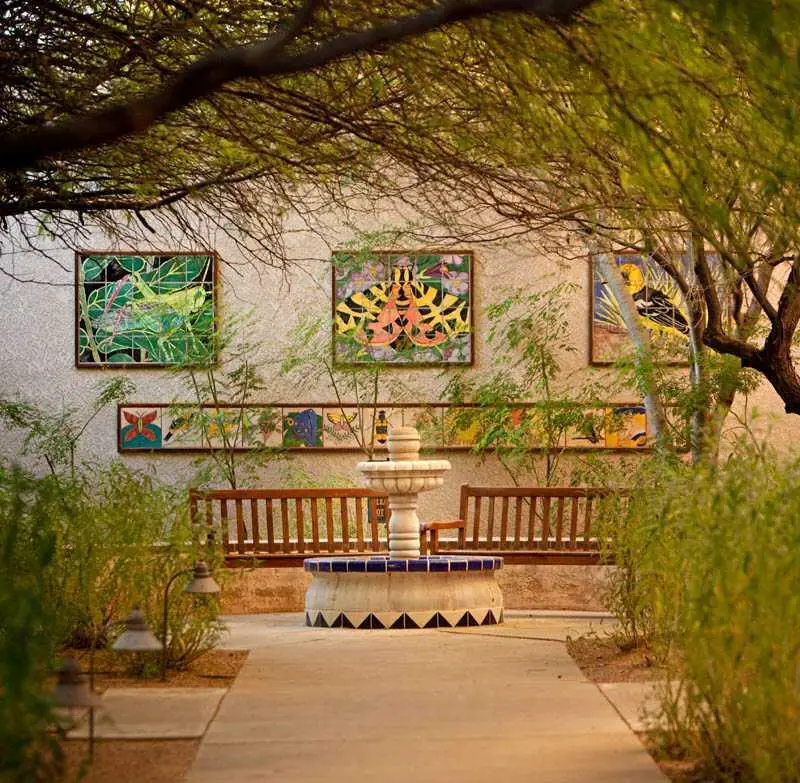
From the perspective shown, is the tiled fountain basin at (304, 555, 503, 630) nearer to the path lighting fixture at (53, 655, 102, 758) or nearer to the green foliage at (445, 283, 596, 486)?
the green foliage at (445, 283, 596, 486)

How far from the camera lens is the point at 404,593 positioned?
8.66 meters

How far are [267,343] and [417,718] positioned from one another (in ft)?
23.0

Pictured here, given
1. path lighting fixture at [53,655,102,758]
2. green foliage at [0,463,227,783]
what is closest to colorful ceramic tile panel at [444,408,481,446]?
green foliage at [0,463,227,783]

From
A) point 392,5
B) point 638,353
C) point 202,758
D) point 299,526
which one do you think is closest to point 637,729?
point 202,758

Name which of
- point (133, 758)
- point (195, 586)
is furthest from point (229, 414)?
point (133, 758)

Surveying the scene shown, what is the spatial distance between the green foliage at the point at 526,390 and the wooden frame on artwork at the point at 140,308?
7.12 ft

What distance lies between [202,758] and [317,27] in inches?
89.5

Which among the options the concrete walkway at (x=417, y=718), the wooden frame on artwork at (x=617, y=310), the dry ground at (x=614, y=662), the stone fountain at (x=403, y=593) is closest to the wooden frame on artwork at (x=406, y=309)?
the wooden frame on artwork at (x=617, y=310)

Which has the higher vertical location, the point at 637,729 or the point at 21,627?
the point at 21,627

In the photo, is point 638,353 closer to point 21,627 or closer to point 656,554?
point 656,554

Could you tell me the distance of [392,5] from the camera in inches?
180

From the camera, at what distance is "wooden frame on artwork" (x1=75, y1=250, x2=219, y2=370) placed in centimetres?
1186

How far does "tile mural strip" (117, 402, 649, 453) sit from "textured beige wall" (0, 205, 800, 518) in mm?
95

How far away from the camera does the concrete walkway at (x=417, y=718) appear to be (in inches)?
165
